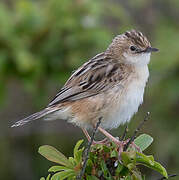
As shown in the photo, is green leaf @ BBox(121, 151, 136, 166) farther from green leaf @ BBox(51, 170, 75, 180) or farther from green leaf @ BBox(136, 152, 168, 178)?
green leaf @ BBox(51, 170, 75, 180)

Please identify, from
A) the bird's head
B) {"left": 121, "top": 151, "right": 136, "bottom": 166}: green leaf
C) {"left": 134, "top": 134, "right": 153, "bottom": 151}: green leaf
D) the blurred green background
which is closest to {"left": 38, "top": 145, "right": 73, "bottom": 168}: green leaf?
{"left": 121, "top": 151, "right": 136, "bottom": 166}: green leaf

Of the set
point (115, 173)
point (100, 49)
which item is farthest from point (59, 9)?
point (115, 173)

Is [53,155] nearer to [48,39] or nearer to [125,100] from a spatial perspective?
[125,100]

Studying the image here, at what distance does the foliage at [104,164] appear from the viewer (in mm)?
3232

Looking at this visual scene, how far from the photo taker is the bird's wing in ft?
15.4

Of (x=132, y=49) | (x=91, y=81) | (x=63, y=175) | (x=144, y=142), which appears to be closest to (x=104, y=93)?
(x=91, y=81)

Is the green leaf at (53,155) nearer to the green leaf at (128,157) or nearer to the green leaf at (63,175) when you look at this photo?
the green leaf at (63,175)

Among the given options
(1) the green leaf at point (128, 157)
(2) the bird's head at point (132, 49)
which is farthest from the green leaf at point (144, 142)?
(2) the bird's head at point (132, 49)

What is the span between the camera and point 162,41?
8.40 metres

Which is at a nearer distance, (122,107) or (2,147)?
(122,107)

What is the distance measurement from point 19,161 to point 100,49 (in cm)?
314

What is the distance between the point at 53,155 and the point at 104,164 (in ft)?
1.18

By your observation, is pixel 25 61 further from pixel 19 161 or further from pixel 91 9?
pixel 19 161

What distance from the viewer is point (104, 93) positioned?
4.69 meters
